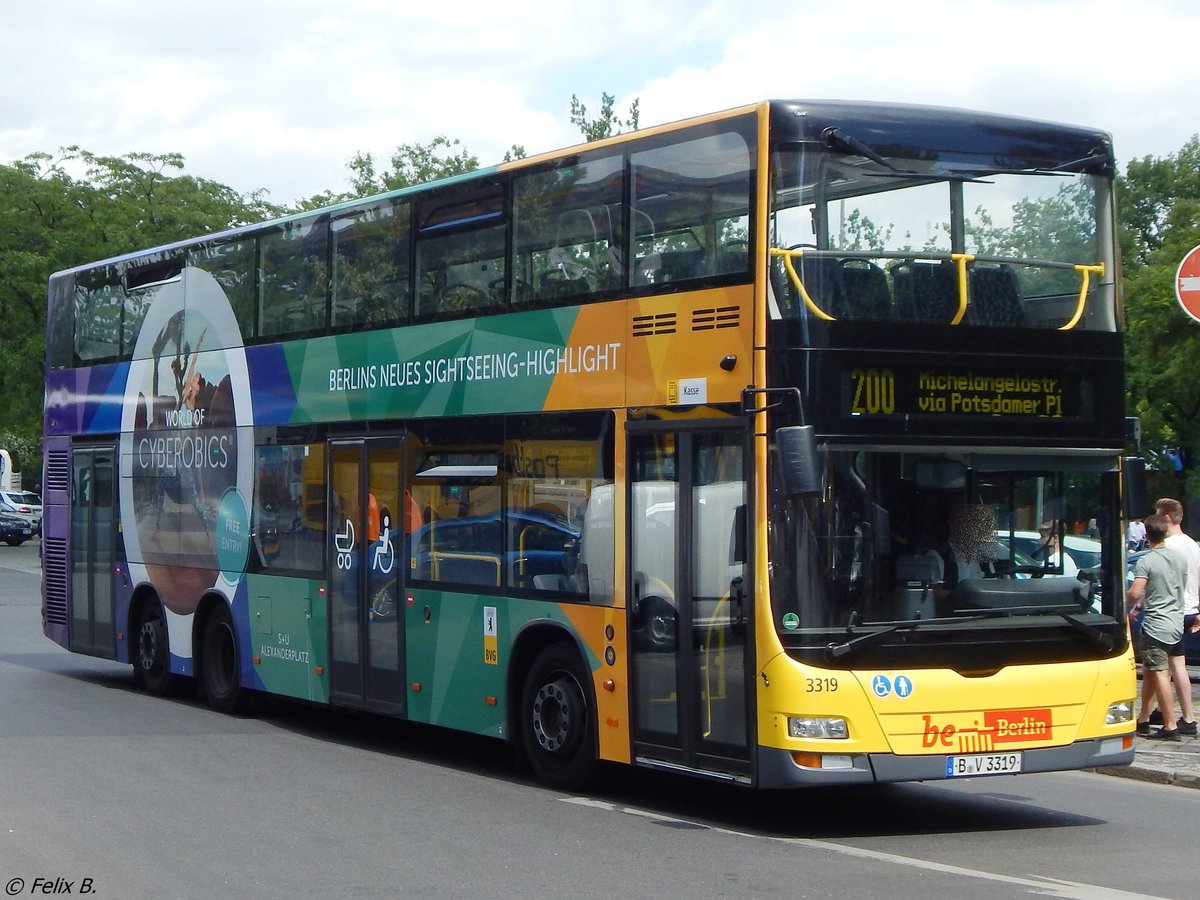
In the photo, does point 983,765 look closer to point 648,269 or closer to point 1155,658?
point 648,269

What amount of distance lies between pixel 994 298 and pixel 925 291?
0.46 metres

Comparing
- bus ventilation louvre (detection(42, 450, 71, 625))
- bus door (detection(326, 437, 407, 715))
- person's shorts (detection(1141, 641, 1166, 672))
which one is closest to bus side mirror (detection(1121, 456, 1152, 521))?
person's shorts (detection(1141, 641, 1166, 672))

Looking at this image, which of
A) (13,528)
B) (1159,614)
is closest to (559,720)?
(1159,614)

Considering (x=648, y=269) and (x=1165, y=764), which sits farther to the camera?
(x=1165, y=764)

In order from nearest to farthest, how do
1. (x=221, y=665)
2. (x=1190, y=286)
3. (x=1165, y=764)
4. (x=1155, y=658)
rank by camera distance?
(x=1165, y=764), (x=1190, y=286), (x=1155, y=658), (x=221, y=665)

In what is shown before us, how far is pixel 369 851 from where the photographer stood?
8852 mm

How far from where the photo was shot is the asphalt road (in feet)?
26.3

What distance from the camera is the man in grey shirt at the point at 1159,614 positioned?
13141 mm

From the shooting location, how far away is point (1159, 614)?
13258 mm

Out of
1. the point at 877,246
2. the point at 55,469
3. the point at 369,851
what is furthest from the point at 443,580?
the point at 55,469

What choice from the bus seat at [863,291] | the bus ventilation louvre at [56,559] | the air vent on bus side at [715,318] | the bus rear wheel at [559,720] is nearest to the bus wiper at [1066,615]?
the bus seat at [863,291]

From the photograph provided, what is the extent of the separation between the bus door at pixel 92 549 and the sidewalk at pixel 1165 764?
10.3 m

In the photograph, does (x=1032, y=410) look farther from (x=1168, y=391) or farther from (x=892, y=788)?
(x=1168, y=391)

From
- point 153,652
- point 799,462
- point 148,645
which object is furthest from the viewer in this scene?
point 148,645
